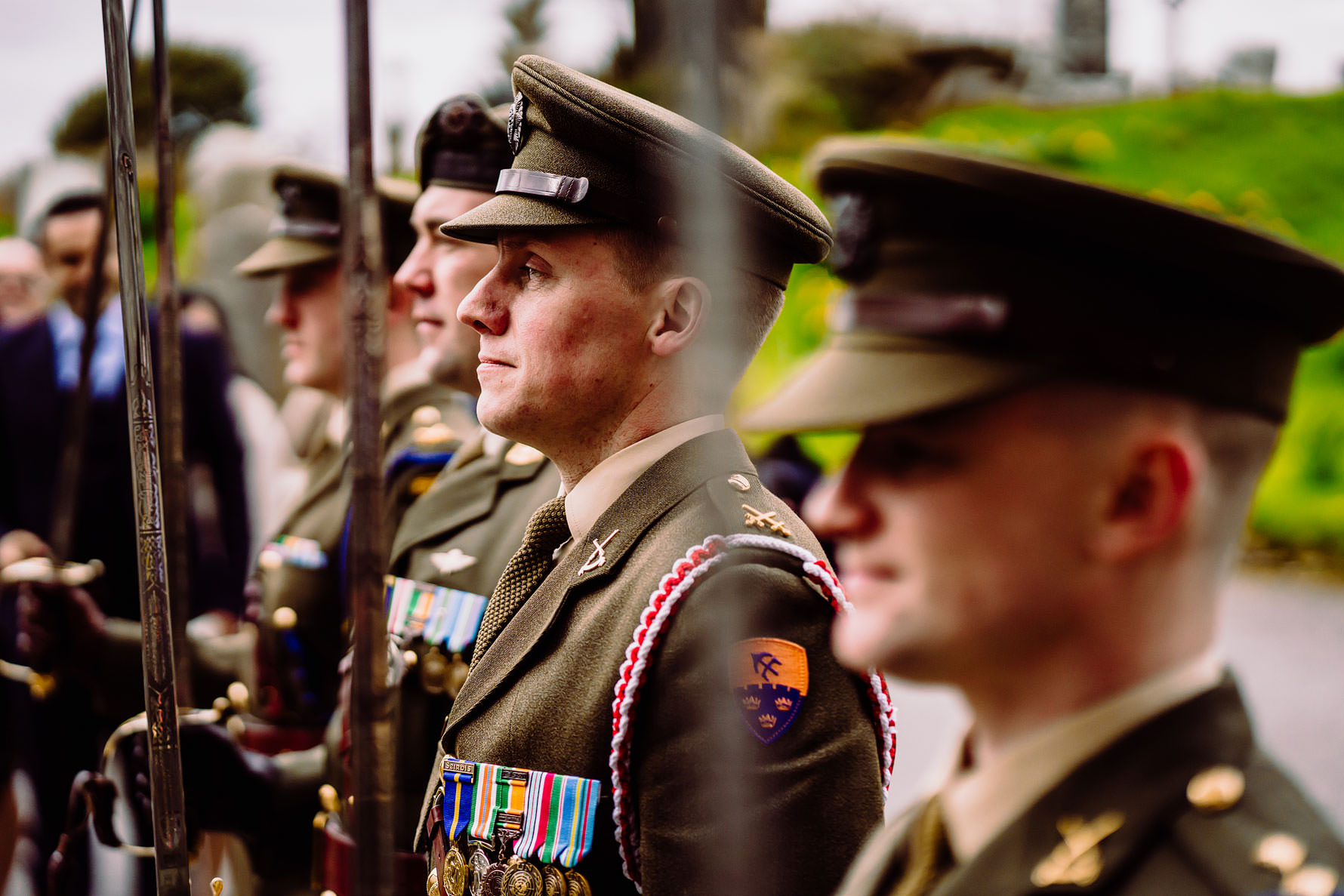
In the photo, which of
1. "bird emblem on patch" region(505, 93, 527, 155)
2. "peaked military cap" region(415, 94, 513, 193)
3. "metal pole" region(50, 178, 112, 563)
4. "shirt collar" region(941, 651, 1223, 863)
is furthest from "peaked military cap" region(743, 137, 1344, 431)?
"metal pole" region(50, 178, 112, 563)

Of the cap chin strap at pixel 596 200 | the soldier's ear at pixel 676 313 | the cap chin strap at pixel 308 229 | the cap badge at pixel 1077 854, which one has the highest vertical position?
the cap chin strap at pixel 596 200

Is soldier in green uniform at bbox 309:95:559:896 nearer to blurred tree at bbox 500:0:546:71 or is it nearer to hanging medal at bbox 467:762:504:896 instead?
hanging medal at bbox 467:762:504:896

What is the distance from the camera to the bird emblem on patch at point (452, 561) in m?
2.32

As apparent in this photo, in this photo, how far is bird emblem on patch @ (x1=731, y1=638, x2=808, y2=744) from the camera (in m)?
1.47

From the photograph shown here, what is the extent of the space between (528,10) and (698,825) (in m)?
18.0

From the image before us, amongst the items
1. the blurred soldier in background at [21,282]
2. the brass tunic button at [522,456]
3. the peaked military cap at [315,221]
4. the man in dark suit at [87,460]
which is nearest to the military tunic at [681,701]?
the brass tunic button at [522,456]

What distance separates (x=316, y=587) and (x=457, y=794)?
1.46m

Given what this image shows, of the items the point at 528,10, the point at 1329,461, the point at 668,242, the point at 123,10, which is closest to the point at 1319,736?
the point at 1329,461

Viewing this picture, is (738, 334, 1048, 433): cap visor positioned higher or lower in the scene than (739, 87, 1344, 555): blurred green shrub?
higher

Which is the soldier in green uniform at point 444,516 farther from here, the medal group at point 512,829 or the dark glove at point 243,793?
the medal group at point 512,829

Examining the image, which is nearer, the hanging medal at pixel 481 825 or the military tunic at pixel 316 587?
the hanging medal at pixel 481 825

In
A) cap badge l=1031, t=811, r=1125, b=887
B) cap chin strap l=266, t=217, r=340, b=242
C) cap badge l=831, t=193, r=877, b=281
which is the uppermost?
cap badge l=831, t=193, r=877, b=281

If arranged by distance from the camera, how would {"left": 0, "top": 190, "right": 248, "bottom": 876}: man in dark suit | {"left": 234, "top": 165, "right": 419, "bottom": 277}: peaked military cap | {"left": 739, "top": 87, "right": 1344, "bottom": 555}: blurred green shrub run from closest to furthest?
{"left": 234, "top": 165, "right": 419, "bottom": 277}: peaked military cap → {"left": 0, "top": 190, "right": 248, "bottom": 876}: man in dark suit → {"left": 739, "top": 87, "right": 1344, "bottom": 555}: blurred green shrub

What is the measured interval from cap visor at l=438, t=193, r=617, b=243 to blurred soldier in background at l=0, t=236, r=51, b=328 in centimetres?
421
